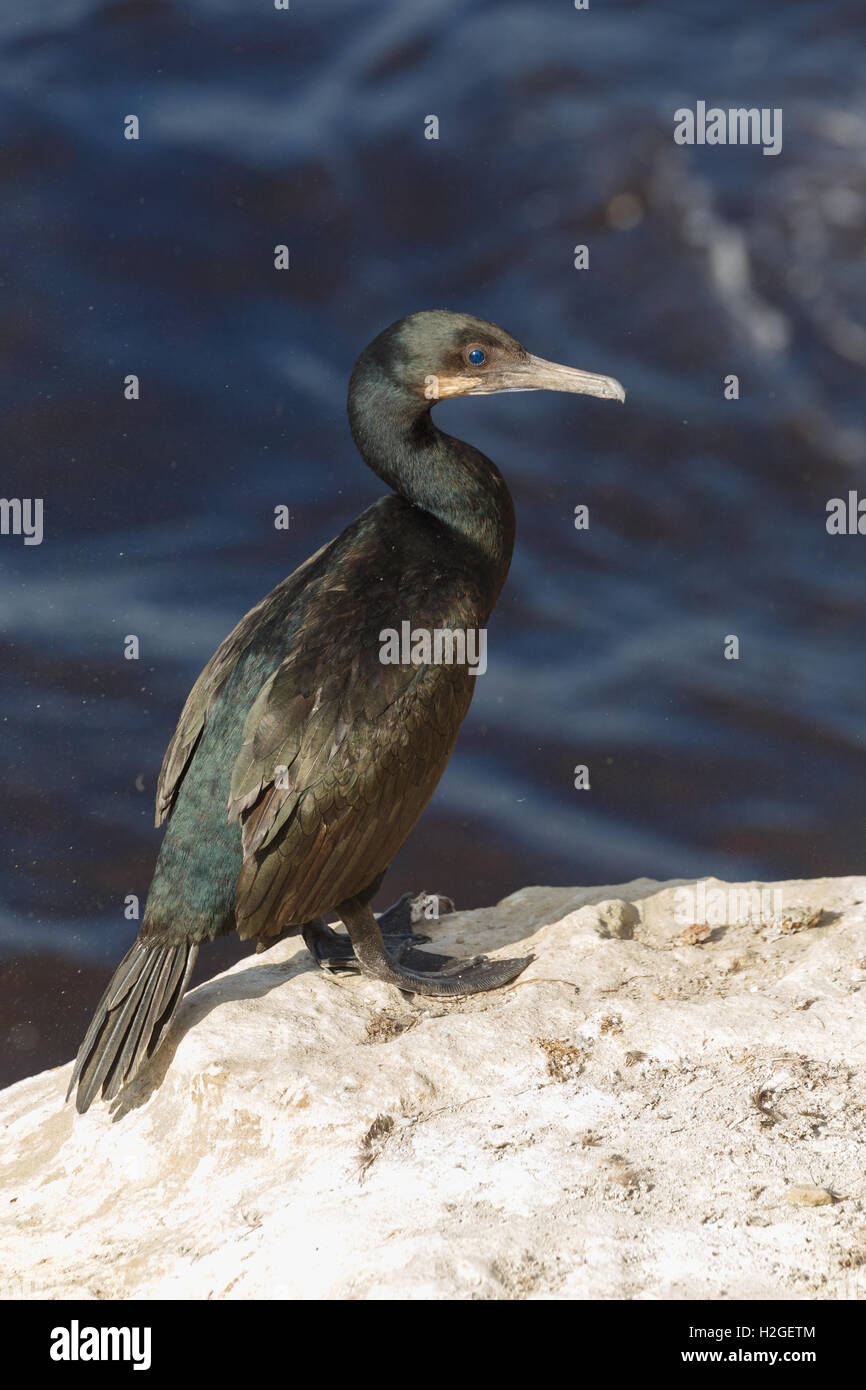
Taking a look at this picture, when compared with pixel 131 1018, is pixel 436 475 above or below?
above

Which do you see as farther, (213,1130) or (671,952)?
(671,952)

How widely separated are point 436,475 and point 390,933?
1.61m

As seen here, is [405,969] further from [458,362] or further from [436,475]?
[458,362]

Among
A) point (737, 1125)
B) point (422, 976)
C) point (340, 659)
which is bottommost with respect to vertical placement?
point (737, 1125)

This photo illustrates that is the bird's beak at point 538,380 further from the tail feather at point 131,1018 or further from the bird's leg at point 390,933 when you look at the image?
the tail feather at point 131,1018

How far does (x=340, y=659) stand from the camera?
4.49 m

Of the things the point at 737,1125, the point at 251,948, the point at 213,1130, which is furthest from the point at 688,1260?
the point at 251,948

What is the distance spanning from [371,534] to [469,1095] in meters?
1.87

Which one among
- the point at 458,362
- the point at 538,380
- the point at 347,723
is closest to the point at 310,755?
the point at 347,723

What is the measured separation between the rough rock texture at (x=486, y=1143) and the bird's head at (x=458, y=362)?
6.02ft

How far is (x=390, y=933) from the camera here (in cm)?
536

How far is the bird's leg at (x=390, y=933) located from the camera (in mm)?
4891

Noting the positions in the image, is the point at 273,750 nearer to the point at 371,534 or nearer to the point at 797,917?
the point at 371,534

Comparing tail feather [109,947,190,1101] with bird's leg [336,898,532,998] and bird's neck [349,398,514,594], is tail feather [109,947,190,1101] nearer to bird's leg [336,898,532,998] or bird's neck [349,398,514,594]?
bird's leg [336,898,532,998]
